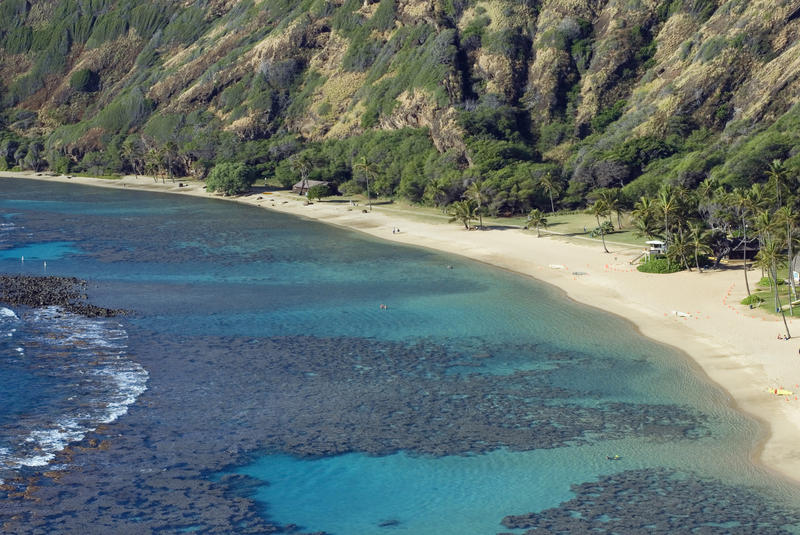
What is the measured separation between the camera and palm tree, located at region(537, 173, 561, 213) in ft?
350

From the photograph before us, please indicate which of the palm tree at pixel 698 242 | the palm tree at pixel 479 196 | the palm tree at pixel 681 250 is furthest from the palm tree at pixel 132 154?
the palm tree at pixel 698 242

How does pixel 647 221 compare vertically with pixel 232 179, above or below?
below

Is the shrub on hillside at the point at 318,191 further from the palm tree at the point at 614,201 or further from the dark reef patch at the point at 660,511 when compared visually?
the dark reef patch at the point at 660,511

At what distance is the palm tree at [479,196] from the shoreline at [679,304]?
309 cm

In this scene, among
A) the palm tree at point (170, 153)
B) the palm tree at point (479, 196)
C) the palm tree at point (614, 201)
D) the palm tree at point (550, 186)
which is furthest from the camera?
the palm tree at point (170, 153)

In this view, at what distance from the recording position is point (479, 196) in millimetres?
104000

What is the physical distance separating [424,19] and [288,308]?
4114 inches

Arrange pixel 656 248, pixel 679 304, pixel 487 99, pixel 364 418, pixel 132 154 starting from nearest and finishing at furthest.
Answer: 1. pixel 364 418
2. pixel 679 304
3. pixel 656 248
4. pixel 487 99
5. pixel 132 154

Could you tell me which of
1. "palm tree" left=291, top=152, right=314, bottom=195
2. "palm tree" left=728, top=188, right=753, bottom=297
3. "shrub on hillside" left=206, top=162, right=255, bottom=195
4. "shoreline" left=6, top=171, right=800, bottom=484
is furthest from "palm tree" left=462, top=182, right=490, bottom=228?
"shrub on hillside" left=206, top=162, right=255, bottom=195

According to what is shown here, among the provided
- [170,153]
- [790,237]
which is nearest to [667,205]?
[790,237]

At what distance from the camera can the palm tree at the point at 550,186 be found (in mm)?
106812

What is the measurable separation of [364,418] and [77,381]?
1793 cm

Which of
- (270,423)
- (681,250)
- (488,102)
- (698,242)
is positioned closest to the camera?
(270,423)

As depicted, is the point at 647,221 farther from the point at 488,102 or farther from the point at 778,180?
the point at 488,102
